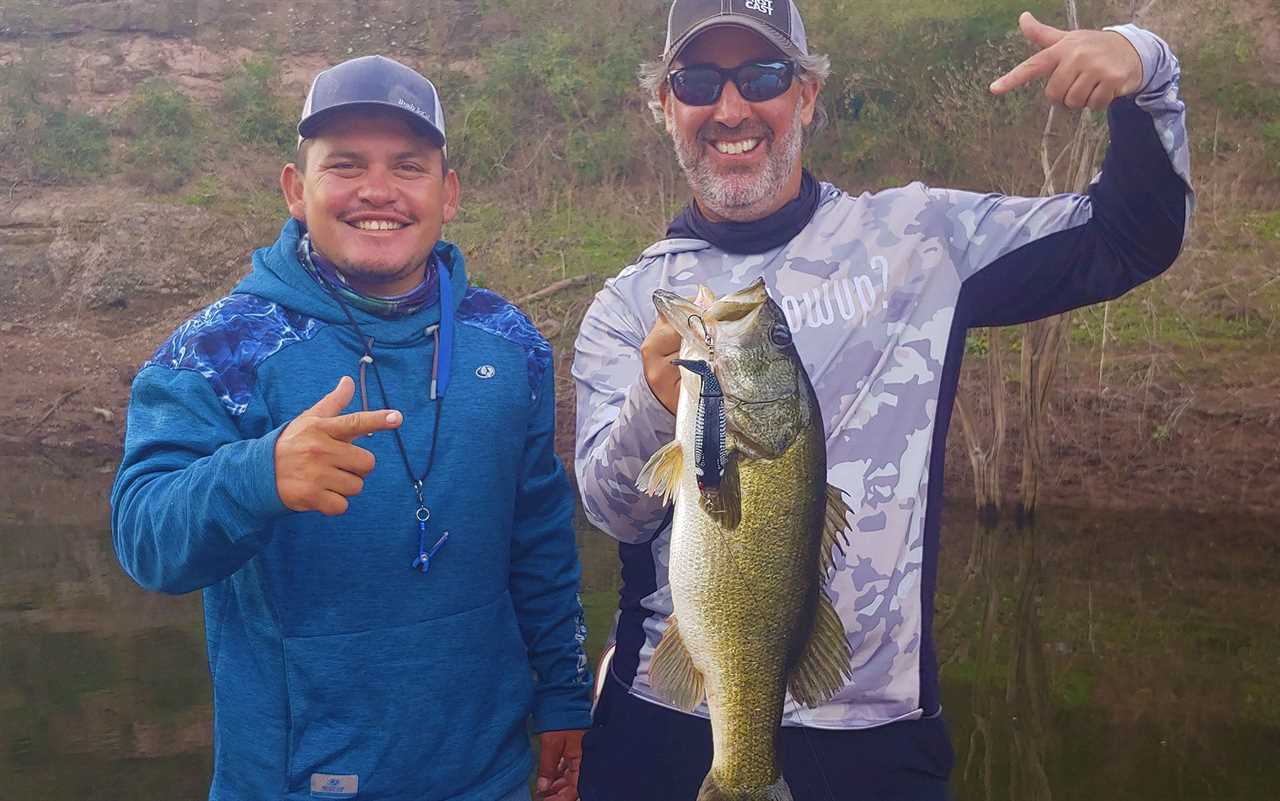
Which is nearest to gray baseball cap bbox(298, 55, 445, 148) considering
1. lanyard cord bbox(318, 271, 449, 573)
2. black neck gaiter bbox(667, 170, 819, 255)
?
lanyard cord bbox(318, 271, 449, 573)

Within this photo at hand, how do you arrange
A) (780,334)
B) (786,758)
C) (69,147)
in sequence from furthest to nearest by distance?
(69,147)
(786,758)
(780,334)

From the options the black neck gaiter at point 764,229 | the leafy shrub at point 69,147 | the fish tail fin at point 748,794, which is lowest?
the fish tail fin at point 748,794

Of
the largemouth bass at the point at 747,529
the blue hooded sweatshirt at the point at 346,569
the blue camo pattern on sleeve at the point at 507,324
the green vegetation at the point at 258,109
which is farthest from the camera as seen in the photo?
the green vegetation at the point at 258,109

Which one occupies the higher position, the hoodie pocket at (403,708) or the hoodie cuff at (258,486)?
the hoodie cuff at (258,486)

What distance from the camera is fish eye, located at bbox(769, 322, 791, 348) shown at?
2.11 metres

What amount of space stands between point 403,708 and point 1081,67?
196cm

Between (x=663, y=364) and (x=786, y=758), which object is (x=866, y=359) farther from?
(x=786, y=758)

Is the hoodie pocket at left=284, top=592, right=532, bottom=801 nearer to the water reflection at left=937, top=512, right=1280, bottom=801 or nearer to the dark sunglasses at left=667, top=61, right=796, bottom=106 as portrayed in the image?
the dark sunglasses at left=667, top=61, right=796, bottom=106

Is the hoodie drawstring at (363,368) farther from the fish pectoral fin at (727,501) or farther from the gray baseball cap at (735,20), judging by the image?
the gray baseball cap at (735,20)

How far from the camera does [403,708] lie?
2.54 meters

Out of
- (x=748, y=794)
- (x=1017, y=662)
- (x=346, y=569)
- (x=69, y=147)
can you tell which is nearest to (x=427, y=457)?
(x=346, y=569)

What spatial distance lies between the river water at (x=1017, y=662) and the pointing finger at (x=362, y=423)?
16.2 feet

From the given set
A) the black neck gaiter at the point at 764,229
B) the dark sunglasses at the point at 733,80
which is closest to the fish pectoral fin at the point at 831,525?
the black neck gaiter at the point at 764,229

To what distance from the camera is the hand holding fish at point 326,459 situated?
199 centimetres
